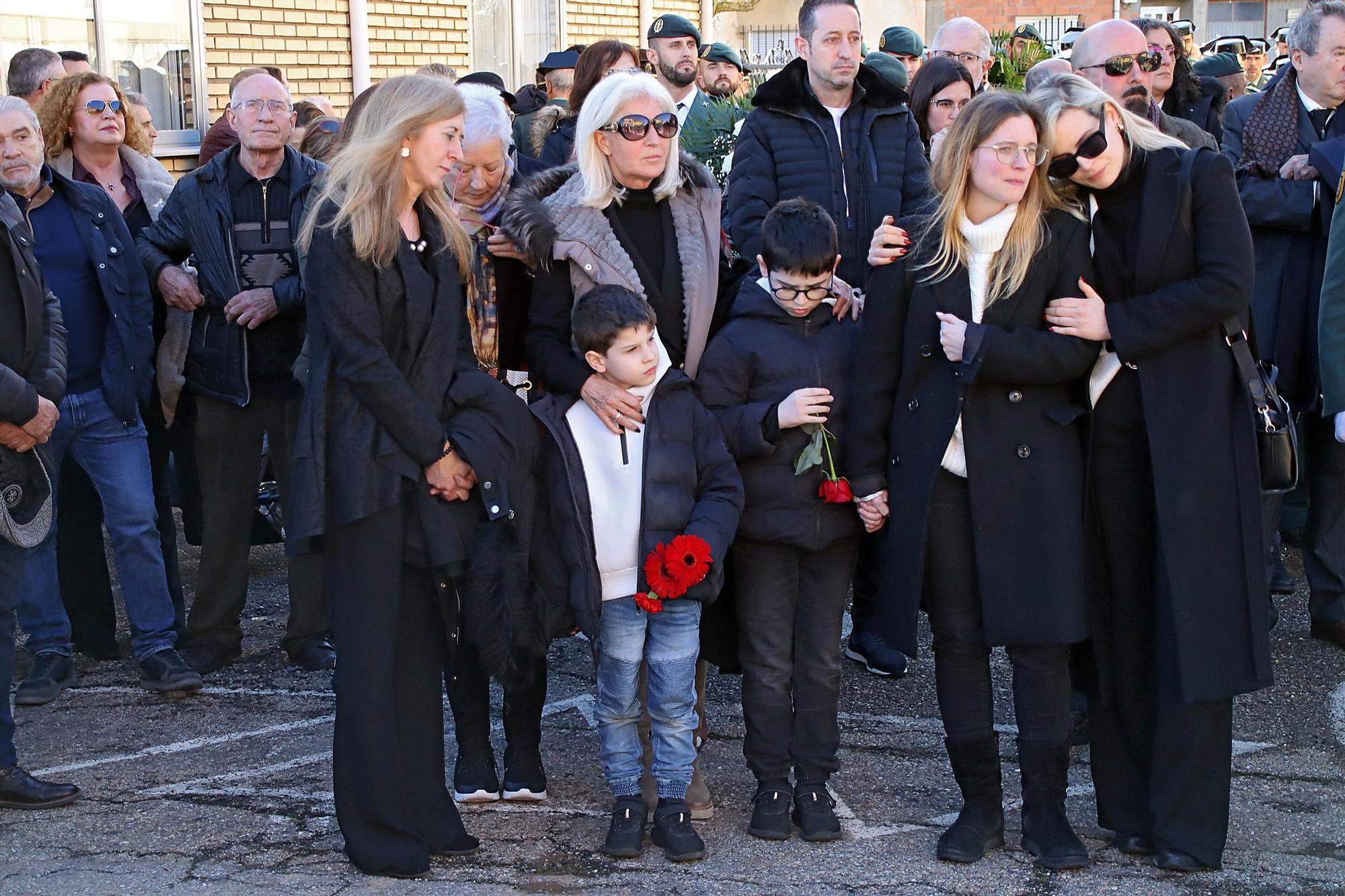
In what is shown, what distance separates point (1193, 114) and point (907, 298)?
4.07 m

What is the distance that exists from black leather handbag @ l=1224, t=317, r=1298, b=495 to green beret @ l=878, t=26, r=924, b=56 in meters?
5.49

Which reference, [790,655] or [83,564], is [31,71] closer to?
[83,564]

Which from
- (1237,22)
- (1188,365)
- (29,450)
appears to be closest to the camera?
(1188,365)

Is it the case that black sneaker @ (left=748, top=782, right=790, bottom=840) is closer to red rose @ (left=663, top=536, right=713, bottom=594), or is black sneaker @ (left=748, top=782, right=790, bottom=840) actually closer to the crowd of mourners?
the crowd of mourners

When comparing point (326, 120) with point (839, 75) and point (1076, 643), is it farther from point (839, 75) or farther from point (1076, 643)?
point (1076, 643)

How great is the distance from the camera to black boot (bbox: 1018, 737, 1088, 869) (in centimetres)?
404

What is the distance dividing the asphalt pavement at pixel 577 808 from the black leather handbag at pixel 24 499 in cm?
79

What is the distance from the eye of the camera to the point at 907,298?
13.7 feet

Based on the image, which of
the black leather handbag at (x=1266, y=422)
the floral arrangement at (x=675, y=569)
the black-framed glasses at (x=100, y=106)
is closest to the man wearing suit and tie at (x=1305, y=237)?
the black leather handbag at (x=1266, y=422)

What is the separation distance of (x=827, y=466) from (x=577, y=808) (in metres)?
1.29

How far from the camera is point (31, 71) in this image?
286 inches

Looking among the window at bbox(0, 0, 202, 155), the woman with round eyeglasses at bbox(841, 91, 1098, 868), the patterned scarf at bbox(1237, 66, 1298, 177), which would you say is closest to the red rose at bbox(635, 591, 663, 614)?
the woman with round eyeglasses at bbox(841, 91, 1098, 868)

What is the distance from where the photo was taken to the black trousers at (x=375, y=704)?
4.02m

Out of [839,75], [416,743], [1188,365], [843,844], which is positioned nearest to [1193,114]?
[839,75]
